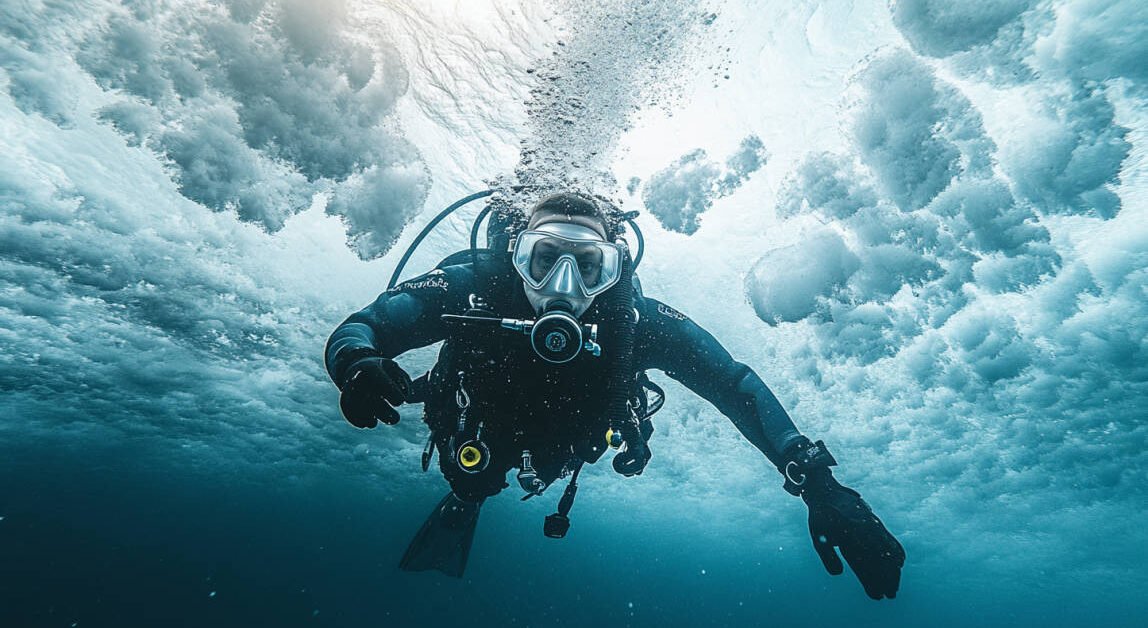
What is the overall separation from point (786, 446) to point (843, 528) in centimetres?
72

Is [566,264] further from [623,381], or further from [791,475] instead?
[791,475]

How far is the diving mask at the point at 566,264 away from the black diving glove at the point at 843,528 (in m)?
1.99

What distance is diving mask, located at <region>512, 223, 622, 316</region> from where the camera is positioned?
3746 millimetres

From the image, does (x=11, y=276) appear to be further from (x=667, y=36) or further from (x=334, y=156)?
(x=667, y=36)

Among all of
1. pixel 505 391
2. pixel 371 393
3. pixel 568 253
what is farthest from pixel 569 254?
pixel 371 393

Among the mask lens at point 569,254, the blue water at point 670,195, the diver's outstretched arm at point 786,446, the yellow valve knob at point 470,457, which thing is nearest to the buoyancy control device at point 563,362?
the yellow valve knob at point 470,457

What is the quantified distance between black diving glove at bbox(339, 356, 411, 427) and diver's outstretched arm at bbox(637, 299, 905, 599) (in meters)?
2.45

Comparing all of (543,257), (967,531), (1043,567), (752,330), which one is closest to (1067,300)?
(752,330)

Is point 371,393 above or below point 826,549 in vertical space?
below

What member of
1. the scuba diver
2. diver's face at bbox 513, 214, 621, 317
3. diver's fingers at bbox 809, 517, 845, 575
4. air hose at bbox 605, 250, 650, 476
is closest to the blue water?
diver's face at bbox 513, 214, 621, 317

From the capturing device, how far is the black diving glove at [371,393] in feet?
7.59

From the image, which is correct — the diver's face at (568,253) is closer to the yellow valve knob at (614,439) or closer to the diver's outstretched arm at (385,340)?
the diver's outstretched arm at (385,340)

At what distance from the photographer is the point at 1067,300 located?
1002 centimetres

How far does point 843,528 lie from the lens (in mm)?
2930
